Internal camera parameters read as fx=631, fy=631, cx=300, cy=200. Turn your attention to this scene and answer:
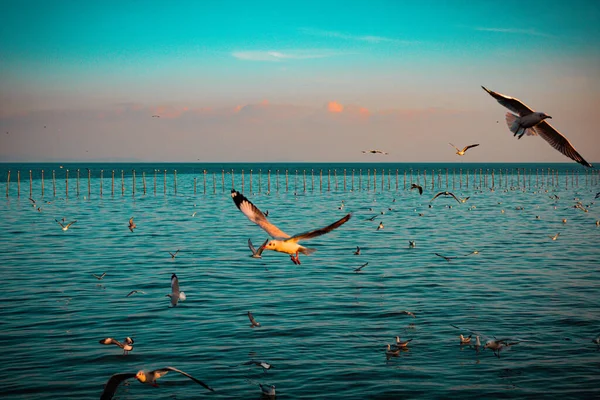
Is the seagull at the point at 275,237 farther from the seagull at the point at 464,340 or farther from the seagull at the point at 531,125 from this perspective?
the seagull at the point at 464,340

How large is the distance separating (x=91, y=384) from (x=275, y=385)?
152 inches

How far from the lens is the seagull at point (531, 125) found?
1351 cm

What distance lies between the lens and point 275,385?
13.2 meters

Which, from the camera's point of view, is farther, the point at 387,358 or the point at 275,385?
the point at 387,358

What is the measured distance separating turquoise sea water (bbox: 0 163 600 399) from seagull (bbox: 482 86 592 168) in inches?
193

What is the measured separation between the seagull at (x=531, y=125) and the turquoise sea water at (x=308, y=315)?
16.0ft

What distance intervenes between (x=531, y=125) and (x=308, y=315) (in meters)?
8.65

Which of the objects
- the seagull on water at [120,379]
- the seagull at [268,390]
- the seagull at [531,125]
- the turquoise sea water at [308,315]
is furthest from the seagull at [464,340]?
the seagull on water at [120,379]

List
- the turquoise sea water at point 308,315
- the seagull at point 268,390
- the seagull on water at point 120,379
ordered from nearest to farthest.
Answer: the seagull on water at point 120,379 < the seagull at point 268,390 < the turquoise sea water at point 308,315

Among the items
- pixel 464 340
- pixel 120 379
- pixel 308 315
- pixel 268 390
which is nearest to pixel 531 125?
pixel 464 340

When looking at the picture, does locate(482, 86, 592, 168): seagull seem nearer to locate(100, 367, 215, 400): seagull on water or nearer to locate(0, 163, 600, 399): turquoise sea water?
locate(0, 163, 600, 399): turquoise sea water

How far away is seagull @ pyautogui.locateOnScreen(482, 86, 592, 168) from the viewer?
1351 centimetres

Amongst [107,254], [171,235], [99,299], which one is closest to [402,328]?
[99,299]

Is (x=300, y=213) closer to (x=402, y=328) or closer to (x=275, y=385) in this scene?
(x=402, y=328)
